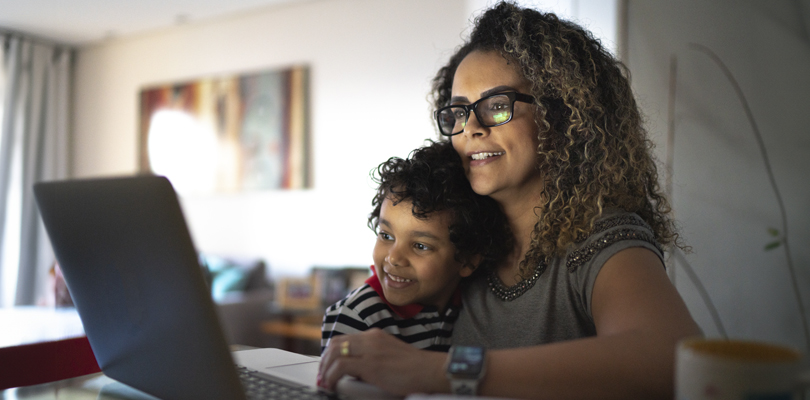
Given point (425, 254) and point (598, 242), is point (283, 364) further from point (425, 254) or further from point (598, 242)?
point (598, 242)

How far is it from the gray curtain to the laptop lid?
5667mm

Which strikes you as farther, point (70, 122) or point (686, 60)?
point (70, 122)

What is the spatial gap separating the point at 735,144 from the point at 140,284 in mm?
1980

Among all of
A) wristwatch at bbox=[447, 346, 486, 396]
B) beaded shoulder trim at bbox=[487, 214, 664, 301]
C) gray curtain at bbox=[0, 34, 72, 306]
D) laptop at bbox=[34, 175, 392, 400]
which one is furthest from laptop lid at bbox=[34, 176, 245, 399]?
gray curtain at bbox=[0, 34, 72, 306]

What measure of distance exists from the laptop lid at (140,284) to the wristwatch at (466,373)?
0.25m

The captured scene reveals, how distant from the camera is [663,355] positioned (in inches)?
29.0

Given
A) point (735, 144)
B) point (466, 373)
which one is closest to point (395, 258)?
point (466, 373)

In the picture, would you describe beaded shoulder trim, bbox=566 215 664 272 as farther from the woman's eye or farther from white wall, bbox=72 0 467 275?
white wall, bbox=72 0 467 275

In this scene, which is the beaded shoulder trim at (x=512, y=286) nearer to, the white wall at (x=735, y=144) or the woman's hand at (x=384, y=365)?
the woman's hand at (x=384, y=365)

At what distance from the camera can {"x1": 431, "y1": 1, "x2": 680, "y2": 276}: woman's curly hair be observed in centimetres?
113

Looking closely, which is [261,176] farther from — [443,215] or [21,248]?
[443,215]

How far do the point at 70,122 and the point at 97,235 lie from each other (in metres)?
6.59

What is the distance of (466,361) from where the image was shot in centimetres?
73

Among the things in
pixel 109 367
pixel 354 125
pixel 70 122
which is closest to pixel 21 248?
pixel 70 122
